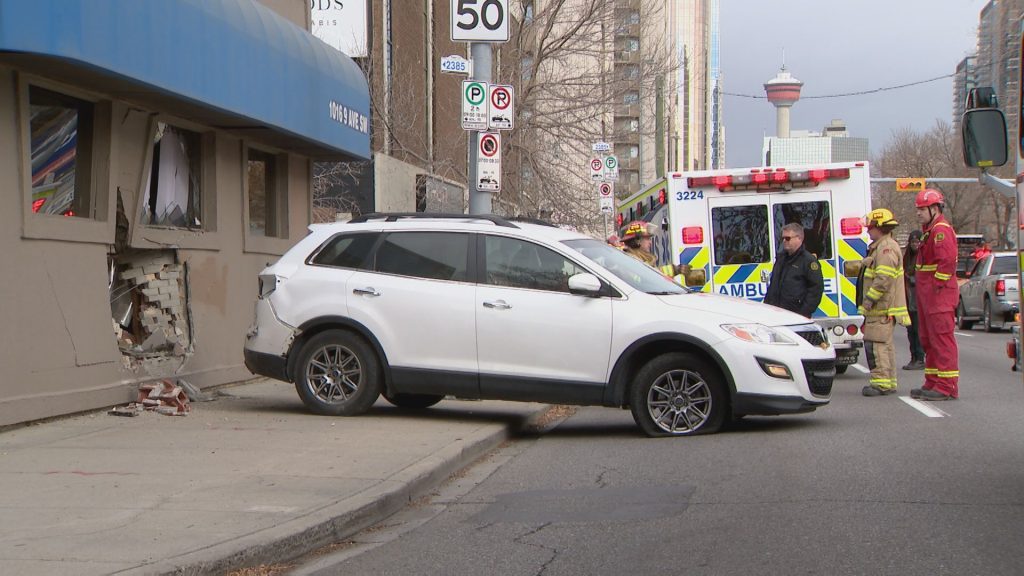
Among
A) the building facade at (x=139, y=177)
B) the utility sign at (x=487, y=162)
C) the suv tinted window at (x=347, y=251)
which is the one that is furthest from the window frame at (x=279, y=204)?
the suv tinted window at (x=347, y=251)

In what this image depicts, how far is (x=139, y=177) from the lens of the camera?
11141mm

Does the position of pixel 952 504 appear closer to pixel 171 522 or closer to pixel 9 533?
pixel 171 522

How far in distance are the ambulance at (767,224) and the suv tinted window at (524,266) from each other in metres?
4.85

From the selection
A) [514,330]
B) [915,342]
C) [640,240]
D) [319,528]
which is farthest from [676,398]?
[915,342]

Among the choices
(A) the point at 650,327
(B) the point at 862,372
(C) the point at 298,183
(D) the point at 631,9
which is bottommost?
(B) the point at 862,372

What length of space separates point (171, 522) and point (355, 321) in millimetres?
4261

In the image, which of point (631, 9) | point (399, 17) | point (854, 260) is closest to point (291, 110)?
point (854, 260)

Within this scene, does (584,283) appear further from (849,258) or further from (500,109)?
(849,258)

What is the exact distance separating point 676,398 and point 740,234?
19.3 ft

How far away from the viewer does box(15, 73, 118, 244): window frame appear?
30.0 ft

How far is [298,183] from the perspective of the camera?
15750mm

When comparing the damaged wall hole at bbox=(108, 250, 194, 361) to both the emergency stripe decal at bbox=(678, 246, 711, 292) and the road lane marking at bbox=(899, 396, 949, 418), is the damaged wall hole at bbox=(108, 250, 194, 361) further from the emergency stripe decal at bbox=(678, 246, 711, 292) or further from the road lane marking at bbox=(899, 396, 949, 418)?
the road lane marking at bbox=(899, 396, 949, 418)

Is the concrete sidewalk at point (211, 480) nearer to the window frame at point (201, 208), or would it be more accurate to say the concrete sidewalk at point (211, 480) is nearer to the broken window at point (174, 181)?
the window frame at point (201, 208)

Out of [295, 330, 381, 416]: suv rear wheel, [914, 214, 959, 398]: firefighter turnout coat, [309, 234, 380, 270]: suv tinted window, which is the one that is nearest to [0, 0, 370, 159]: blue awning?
[309, 234, 380, 270]: suv tinted window
